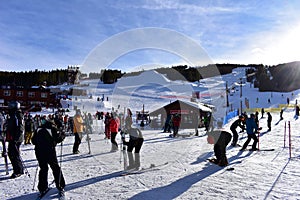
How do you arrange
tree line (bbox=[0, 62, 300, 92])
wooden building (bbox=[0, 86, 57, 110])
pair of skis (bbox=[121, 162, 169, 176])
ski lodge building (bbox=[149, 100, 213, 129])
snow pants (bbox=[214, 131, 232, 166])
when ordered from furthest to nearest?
tree line (bbox=[0, 62, 300, 92]) < wooden building (bbox=[0, 86, 57, 110]) < ski lodge building (bbox=[149, 100, 213, 129]) < snow pants (bbox=[214, 131, 232, 166]) < pair of skis (bbox=[121, 162, 169, 176])

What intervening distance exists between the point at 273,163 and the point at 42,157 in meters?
6.25

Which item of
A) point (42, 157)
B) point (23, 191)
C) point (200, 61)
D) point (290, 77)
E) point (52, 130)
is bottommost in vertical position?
point (23, 191)

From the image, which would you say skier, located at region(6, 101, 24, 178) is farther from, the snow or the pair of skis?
the pair of skis

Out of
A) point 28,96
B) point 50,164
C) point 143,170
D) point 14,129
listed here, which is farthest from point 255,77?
point 50,164

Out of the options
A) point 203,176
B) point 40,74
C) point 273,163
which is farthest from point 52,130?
point 40,74

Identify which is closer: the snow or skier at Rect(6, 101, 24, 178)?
the snow

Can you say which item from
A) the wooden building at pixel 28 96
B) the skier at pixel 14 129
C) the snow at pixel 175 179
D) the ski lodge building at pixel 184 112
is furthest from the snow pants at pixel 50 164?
the wooden building at pixel 28 96

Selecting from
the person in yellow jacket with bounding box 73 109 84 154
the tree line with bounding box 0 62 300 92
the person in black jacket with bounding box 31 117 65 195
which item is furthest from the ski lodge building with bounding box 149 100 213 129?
the tree line with bounding box 0 62 300 92

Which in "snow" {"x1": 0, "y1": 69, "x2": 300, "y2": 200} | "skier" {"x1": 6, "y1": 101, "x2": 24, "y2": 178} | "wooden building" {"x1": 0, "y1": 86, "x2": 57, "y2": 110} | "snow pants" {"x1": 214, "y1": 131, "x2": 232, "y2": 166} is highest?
"wooden building" {"x1": 0, "y1": 86, "x2": 57, "y2": 110}

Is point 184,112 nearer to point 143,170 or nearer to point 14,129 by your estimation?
point 143,170

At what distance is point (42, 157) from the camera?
479 cm

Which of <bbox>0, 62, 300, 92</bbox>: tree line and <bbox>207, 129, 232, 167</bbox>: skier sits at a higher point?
<bbox>0, 62, 300, 92</bbox>: tree line

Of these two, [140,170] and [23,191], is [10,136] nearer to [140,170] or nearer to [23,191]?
Result: [23,191]

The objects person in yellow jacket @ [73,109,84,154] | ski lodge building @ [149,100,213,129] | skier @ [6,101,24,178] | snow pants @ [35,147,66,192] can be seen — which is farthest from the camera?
ski lodge building @ [149,100,213,129]
